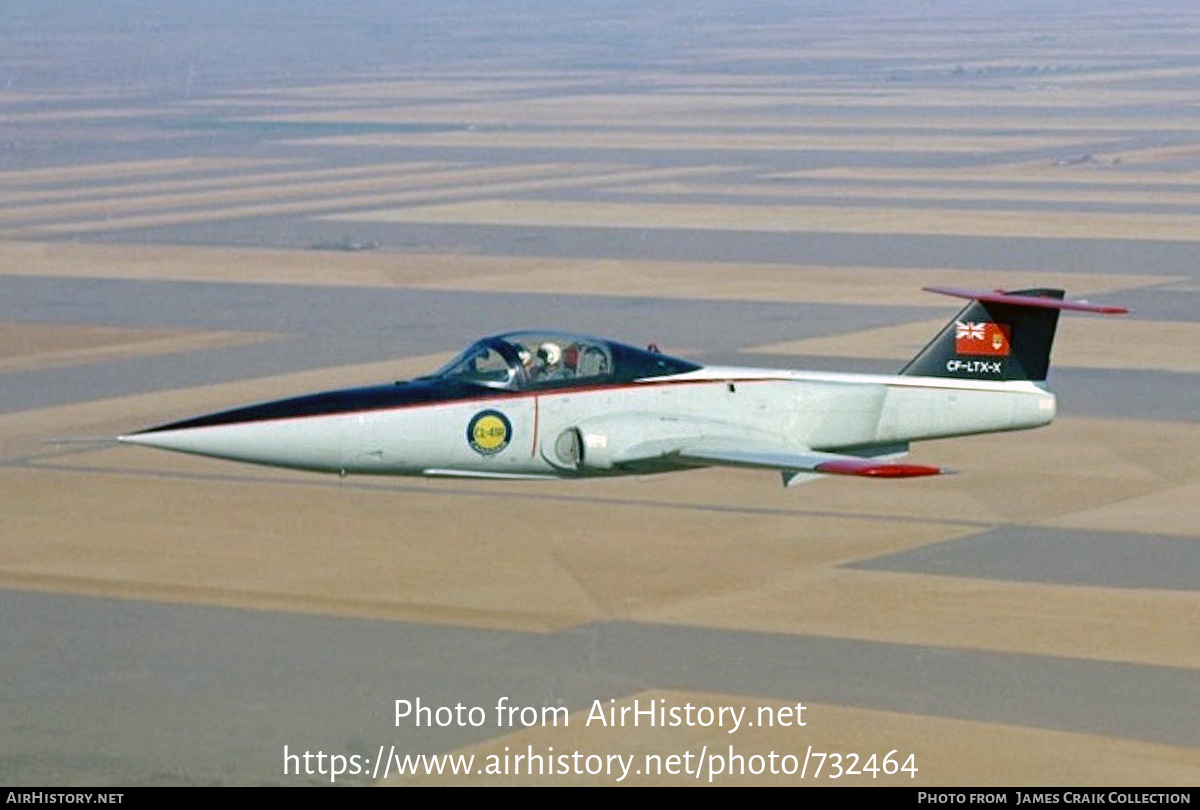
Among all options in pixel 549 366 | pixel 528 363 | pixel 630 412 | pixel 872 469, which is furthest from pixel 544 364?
pixel 872 469

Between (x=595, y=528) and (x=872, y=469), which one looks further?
(x=595, y=528)

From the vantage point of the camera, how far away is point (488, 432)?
39375 millimetres

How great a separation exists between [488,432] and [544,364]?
1.25 meters

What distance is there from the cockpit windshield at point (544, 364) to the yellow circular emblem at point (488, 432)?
1.45 feet

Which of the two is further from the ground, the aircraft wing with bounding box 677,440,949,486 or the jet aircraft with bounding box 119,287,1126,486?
the jet aircraft with bounding box 119,287,1126,486

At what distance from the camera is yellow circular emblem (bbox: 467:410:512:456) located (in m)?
39.3

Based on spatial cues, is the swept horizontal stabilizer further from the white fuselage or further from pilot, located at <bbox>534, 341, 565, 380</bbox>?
pilot, located at <bbox>534, 341, 565, 380</bbox>

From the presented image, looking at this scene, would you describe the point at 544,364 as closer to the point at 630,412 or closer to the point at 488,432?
the point at 488,432

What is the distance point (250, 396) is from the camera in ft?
187

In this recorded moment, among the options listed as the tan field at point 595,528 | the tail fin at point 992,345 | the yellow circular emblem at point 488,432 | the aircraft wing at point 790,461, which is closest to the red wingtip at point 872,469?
the aircraft wing at point 790,461

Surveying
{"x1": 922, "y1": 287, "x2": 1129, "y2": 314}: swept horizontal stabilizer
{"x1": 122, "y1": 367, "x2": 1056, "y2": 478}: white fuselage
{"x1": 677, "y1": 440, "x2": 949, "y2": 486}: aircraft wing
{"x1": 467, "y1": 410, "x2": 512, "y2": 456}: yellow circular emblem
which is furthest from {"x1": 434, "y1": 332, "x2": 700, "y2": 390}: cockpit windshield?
{"x1": 922, "y1": 287, "x2": 1129, "y2": 314}: swept horizontal stabilizer

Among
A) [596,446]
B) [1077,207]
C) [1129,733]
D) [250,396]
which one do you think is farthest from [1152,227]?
[1129,733]

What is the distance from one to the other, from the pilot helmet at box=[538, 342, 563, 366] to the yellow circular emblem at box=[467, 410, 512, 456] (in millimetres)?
1011

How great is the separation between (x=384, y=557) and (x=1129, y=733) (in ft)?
41.8
